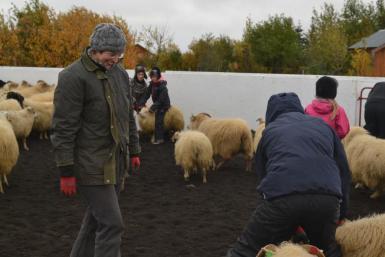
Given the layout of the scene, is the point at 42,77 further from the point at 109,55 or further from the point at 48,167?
the point at 109,55

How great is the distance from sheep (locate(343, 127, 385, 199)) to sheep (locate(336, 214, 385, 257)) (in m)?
3.62

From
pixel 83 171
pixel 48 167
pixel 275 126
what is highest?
pixel 275 126

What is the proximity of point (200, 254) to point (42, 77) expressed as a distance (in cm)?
1297

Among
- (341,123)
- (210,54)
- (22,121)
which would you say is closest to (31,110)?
(22,121)

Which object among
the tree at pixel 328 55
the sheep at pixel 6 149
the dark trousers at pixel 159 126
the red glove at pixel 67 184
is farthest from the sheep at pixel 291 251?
the tree at pixel 328 55

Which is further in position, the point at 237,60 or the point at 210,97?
the point at 237,60

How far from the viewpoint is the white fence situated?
12.0 metres

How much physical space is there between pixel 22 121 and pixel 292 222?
29.3 feet

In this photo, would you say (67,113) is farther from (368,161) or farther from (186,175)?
(186,175)

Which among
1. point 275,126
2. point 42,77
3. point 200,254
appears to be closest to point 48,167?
point 200,254

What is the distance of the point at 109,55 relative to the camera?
12.6 feet

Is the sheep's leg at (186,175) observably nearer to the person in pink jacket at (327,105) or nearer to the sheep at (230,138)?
the sheep at (230,138)

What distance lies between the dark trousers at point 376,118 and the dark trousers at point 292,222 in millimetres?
4762

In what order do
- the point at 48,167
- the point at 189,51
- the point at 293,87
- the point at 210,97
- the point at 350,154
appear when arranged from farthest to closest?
the point at 189,51
the point at 210,97
the point at 293,87
the point at 48,167
the point at 350,154
